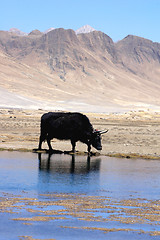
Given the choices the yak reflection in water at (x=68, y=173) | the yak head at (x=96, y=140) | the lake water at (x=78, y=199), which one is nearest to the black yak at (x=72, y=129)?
the yak head at (x=96, y=140)

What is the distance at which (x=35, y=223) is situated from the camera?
9.48 m

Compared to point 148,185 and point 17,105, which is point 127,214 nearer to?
point 148,185

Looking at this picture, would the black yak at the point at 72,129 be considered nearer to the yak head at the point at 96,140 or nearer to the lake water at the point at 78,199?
the yak head at the point at 96,140

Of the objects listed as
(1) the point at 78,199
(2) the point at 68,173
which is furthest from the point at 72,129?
(1) the point at 78,199

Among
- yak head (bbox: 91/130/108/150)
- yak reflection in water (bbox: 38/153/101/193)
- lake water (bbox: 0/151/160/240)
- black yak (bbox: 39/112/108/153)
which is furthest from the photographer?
yak head (bbox: 91/130/108/150)

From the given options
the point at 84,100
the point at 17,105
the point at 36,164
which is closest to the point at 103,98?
the point at 84,100

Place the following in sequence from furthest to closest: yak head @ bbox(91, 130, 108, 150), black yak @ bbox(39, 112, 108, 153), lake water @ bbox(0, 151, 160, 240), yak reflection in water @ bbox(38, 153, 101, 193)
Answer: yak head @ bbox(91, 130, 108, 150) → black yak @ bbox(39, 112, 108, 153) → yak reflection in water @ bbox(38, 153, 101, 193) → lake water @ bbox(0, 151, 160, 240)

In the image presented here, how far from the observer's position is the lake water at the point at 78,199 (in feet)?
29.9

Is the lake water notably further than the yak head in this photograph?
No

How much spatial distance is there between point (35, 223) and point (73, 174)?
23.7 ft

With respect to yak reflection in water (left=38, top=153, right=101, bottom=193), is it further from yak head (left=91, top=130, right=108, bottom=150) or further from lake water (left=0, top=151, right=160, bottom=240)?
yak head (left=91, top=130, right=108, bottom=150)

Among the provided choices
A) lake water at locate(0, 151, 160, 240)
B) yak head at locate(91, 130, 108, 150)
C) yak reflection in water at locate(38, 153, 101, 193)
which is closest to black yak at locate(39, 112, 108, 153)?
yak head at locate(91, 130, 108, 150)

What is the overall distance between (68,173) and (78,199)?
188 inches

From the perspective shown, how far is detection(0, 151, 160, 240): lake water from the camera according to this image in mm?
9102
